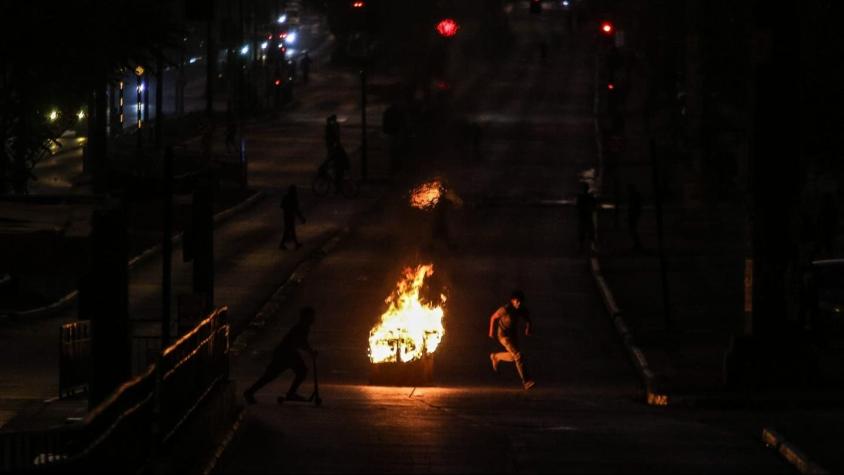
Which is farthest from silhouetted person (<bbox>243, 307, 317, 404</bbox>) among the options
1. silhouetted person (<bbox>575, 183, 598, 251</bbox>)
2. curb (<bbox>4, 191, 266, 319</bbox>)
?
silhouetted person (<bbox>575, 183, 598, 251</bbox>)

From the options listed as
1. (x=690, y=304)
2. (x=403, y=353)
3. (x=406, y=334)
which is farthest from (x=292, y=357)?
(x=690, y=304)

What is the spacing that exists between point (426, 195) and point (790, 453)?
123ft

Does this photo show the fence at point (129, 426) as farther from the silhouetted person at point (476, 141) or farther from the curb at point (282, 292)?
the silhouetted person at point (476, 141)

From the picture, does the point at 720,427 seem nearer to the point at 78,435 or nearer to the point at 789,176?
the point at 789,176

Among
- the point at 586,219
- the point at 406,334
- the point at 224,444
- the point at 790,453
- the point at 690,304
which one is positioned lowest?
the point at 690,304

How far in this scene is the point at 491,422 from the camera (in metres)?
16.3

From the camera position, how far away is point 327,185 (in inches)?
2069

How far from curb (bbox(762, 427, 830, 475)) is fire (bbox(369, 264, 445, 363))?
28.3 feet

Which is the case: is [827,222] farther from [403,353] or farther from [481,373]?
[403,353]

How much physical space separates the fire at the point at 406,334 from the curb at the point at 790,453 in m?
8.63

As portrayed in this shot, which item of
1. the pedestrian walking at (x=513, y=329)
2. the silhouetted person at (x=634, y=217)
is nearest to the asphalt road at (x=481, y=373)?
the pedestrian walking at (x=513, y=329)

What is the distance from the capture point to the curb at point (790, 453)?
1325 cm

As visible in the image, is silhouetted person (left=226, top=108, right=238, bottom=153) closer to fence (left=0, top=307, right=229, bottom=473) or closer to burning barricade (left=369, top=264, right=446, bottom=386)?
burning barricade (left=369, top=264, right=446, bottom=386)

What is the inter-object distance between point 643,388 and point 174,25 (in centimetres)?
1323
